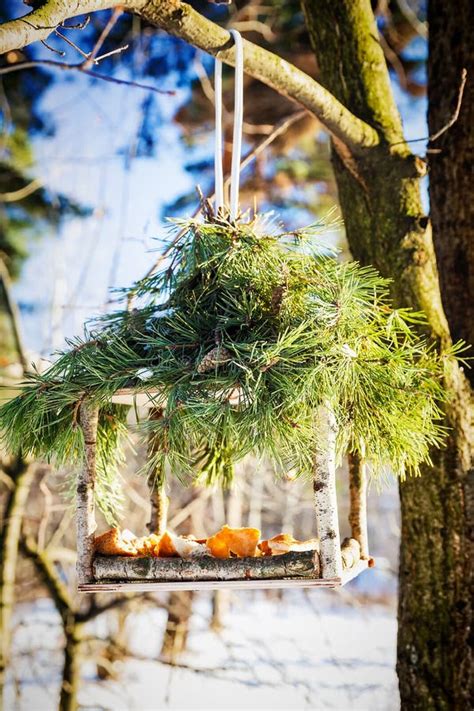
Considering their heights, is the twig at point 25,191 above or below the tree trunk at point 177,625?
above

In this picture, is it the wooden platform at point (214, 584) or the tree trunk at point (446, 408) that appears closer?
the wooden platform at point (214, 584)

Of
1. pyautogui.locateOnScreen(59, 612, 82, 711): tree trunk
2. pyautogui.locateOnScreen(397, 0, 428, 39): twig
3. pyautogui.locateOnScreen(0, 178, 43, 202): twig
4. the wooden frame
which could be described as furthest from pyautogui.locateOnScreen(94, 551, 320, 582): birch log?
pyautogui.locateOnScreen(397, 0, 428, 39): twig

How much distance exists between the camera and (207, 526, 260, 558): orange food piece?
1.14 m

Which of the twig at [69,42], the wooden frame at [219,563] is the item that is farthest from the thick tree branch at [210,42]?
the wooden frame at [219,563]

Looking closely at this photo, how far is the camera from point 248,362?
3.43 feet

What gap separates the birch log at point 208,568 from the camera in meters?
1.05

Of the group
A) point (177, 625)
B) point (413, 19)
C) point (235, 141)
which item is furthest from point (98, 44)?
point (177, 625)

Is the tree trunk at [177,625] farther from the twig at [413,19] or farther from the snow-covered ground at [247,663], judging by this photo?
the twig at [413,19]

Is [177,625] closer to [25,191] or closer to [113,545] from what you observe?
[25,191]

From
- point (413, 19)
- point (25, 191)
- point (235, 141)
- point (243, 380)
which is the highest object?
point (413, 19)

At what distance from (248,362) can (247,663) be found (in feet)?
8.78

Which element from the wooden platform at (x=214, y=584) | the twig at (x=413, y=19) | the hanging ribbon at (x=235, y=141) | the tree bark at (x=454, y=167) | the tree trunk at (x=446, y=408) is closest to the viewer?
the wooden platform at (x=214, y=584)

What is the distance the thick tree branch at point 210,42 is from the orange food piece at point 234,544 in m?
0.81

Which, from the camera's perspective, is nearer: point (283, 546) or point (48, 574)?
point (283, 546)
